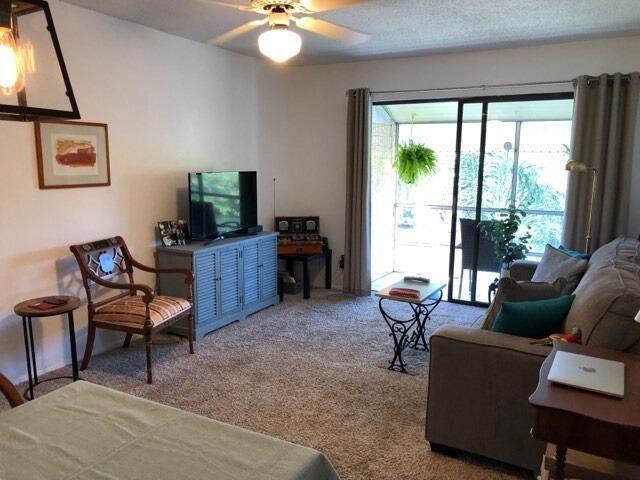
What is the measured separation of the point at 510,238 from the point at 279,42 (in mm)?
3106

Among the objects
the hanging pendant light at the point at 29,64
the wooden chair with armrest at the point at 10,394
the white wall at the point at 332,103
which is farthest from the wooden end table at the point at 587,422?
the white wall at the point at 332,103

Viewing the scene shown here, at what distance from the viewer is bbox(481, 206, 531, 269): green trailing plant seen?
4.71m

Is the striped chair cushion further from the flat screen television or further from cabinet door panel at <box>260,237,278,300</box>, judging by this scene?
cabinet door panel at <box>260,237,278,300</box>

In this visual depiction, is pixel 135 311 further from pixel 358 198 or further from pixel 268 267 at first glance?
pixel 358 198

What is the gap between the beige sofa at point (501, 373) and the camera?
6.95 feet

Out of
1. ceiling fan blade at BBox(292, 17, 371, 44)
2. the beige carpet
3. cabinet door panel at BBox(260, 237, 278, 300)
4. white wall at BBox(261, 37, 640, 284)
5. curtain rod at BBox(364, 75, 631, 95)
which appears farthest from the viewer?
cabinet door panel at BBox(260, 237, 278, 300)

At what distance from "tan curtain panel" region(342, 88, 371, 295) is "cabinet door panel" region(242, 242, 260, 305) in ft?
3.81

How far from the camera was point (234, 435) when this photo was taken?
4.71 ft

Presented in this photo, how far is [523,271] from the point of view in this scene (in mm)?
4109

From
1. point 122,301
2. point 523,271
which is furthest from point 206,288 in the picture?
point 523,271

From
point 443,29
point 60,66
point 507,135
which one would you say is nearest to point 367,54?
point 443,29

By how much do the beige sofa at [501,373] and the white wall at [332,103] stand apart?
111 inches

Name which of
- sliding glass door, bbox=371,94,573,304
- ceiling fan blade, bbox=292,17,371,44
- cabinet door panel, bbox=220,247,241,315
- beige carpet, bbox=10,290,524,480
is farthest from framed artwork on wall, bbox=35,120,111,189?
sliding glass door, bbox=371,94,573,304

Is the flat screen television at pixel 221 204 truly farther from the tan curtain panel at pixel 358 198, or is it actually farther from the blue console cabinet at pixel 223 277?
the tan curtain panel at pixel 358 198
